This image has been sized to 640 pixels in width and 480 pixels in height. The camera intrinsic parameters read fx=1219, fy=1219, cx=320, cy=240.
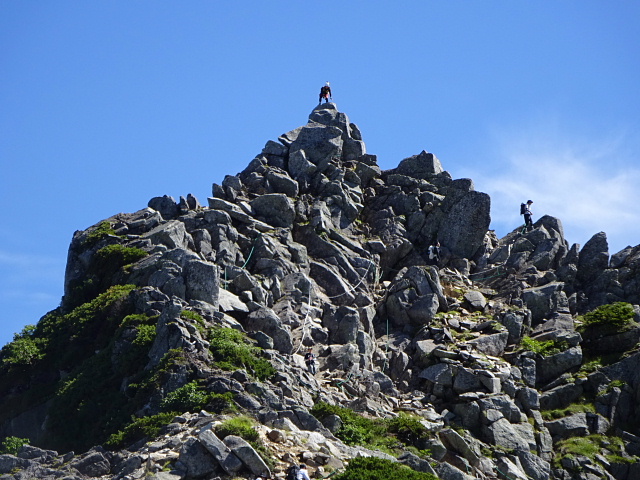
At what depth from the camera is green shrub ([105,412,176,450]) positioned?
1702 inches

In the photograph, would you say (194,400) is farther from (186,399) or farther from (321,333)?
(321,333)

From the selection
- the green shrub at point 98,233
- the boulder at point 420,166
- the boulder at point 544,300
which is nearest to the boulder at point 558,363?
the boulder at point 544,300

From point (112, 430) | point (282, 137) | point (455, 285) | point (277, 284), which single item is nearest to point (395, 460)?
point (112, 430)

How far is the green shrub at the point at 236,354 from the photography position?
4806 centimetres

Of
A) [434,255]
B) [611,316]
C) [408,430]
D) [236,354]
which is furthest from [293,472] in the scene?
[434,255]

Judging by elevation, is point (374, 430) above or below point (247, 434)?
above

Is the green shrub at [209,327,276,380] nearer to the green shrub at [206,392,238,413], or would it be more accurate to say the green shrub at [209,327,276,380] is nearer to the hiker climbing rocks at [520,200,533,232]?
the green shrub at [206,392,238,413]

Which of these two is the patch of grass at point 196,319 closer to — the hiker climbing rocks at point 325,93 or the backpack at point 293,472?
the backpack at point 293,472

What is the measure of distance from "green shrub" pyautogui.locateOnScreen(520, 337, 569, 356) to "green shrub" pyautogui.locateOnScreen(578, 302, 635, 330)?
7.35 ft

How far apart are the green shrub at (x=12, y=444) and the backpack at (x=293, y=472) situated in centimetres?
1249

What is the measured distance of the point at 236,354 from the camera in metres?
48.4

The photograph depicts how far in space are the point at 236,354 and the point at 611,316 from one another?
19.8 metres

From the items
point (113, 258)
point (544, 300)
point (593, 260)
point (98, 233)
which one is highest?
point (98, 233)

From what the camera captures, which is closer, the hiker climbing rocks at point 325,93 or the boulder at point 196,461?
the boulder at point 196,461
